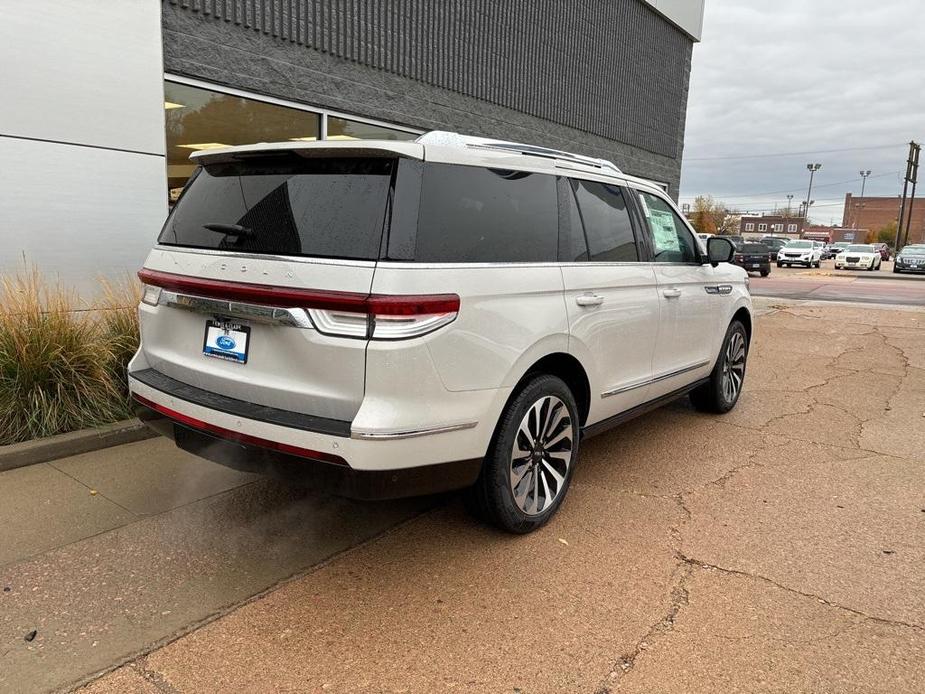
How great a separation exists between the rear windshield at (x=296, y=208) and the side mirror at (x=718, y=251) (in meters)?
3.34

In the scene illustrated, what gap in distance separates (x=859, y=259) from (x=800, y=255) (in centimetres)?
298

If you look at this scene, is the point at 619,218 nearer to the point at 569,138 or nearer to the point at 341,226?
the point at 341,226

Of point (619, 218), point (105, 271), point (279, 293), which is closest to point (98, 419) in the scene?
point (105, 271)

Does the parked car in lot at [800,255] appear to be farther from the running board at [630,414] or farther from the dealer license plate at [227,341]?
the dealer license plate at [227,341]

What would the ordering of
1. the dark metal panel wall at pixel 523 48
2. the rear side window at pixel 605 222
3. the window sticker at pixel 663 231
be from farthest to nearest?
the dark metal panel wall at pixel 523 48, the window sticker at pixel 663 231, the rear side window at pixel 605 222

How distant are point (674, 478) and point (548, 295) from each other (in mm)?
1845

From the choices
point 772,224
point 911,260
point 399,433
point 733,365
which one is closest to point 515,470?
point 399,433

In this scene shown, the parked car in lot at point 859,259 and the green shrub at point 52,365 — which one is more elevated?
the parked car in lot at point 859,259

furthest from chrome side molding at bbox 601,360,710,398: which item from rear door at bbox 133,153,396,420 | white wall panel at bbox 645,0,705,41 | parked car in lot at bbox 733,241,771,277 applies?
parked car in lot at bbox 733,241,771,277

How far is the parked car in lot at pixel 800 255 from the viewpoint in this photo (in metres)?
39.8

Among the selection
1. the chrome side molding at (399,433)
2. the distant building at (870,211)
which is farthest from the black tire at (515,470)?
the distant building at (870,211)

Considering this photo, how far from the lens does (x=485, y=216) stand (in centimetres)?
325

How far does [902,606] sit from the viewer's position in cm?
303

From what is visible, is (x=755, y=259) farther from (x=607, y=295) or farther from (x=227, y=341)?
(x=227, y=341)
